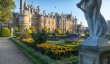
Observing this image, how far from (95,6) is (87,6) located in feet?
0.81

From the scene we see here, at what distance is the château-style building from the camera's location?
66.4 m

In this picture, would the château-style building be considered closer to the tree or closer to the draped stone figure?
the tree

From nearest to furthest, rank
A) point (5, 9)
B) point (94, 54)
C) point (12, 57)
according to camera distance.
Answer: point (94, 54) → point (12, 57) → point (5, 9)

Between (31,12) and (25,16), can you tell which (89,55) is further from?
(31,12)

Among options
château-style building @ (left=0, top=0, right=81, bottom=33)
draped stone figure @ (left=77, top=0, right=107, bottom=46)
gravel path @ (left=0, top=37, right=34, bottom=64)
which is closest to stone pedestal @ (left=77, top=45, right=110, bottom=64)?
draped stone figure @ (left=77, top=0, right=107, bottom=46)

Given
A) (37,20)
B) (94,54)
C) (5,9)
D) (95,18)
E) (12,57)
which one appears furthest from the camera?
(37,20)

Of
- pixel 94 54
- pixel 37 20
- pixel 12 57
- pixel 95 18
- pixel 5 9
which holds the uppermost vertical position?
pixel 5 9

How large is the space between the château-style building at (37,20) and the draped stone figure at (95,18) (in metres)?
57.6

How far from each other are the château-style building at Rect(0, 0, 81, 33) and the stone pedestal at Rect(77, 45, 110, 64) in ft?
189

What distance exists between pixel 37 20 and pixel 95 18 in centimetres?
6724

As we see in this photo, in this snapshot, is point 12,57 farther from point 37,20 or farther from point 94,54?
point 37,20

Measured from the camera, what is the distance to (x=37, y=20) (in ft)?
237

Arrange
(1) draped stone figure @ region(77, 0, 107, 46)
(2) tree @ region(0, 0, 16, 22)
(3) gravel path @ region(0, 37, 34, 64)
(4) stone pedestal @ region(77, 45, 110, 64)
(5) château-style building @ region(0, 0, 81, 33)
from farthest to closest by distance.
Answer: (5) château-style building @ region(0, 0, 81, 33) < (2) tree @ region(0, 0, 16, 22) < (3) gravel path @ region(0, 37, 34, 64) < (1) draped stone figure @ region(77, 0, 107, 46) < (4) stone pedestal @ region(77, 45, 110, 64)

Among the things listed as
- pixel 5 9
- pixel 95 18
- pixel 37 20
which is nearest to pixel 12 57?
pixel 95 18
